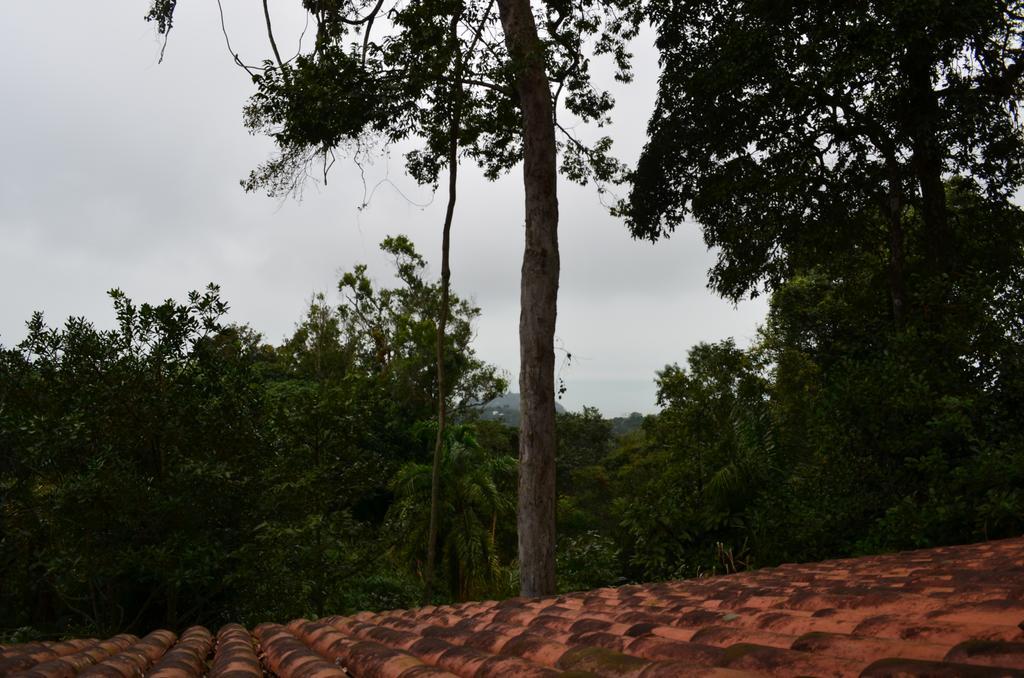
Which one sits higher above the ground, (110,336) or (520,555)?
(110,336)

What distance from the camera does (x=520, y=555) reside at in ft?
33.6

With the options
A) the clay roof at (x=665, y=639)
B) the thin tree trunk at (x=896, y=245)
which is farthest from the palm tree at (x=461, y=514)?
the clay roof at (x=665, y=639)

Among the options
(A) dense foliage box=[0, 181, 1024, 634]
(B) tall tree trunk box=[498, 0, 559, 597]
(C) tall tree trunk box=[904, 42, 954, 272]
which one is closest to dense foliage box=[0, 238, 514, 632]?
(A) dense foliage box=[0, 181, 1024, 634]

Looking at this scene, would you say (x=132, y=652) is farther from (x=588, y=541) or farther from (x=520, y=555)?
(x=588, y=541)

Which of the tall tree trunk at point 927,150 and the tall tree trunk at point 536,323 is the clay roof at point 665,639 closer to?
the tall tree trunk at point 536,323

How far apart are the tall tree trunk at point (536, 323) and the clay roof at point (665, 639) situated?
439 centimetres

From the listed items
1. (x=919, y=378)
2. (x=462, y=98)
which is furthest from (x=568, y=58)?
→ (x=919, y=378)

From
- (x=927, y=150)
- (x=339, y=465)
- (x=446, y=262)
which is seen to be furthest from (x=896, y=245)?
(x=339, y=465)

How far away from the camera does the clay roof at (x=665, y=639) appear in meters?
1.95

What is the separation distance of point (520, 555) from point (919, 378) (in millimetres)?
5934

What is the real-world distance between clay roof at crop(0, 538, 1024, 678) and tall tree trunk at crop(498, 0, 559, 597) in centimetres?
439

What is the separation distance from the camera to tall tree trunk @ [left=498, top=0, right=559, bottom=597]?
10016 millimetres

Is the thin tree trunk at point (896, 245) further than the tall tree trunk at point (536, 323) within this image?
Yes

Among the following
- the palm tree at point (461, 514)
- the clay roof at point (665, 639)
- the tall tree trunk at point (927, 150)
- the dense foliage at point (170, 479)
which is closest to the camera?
the clay roof at point (665, 639)
